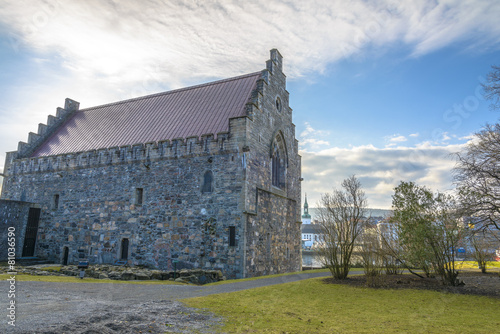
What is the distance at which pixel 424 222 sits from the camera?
51.4 feet

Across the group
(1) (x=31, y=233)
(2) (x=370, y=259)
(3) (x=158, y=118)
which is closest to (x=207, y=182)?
(3) (x=158, y=118)

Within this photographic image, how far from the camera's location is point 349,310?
10.3 metres

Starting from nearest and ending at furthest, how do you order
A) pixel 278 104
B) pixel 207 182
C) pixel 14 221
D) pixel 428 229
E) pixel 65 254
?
pixel 428 229, pixel 207 182, pixel 65 254, pixel 14 221, pixel 278 104

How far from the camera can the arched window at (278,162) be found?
81.2ft

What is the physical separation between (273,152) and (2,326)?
1939 cm

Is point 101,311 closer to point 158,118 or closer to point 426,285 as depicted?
point 426,285

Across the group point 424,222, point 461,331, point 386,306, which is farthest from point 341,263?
point 461,331

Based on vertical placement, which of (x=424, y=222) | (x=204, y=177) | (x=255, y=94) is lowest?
(x=424, y=222)

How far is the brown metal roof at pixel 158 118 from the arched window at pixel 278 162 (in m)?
4.18

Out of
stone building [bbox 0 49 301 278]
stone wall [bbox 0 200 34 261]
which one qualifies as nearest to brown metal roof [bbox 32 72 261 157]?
stone building [bbox 0 49 301 278]

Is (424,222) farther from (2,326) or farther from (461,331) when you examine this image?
(2,326)

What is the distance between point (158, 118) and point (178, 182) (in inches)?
298

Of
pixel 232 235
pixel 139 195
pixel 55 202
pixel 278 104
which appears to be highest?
pixel 278 104

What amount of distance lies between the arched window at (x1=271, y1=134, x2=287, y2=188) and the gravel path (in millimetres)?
13254
